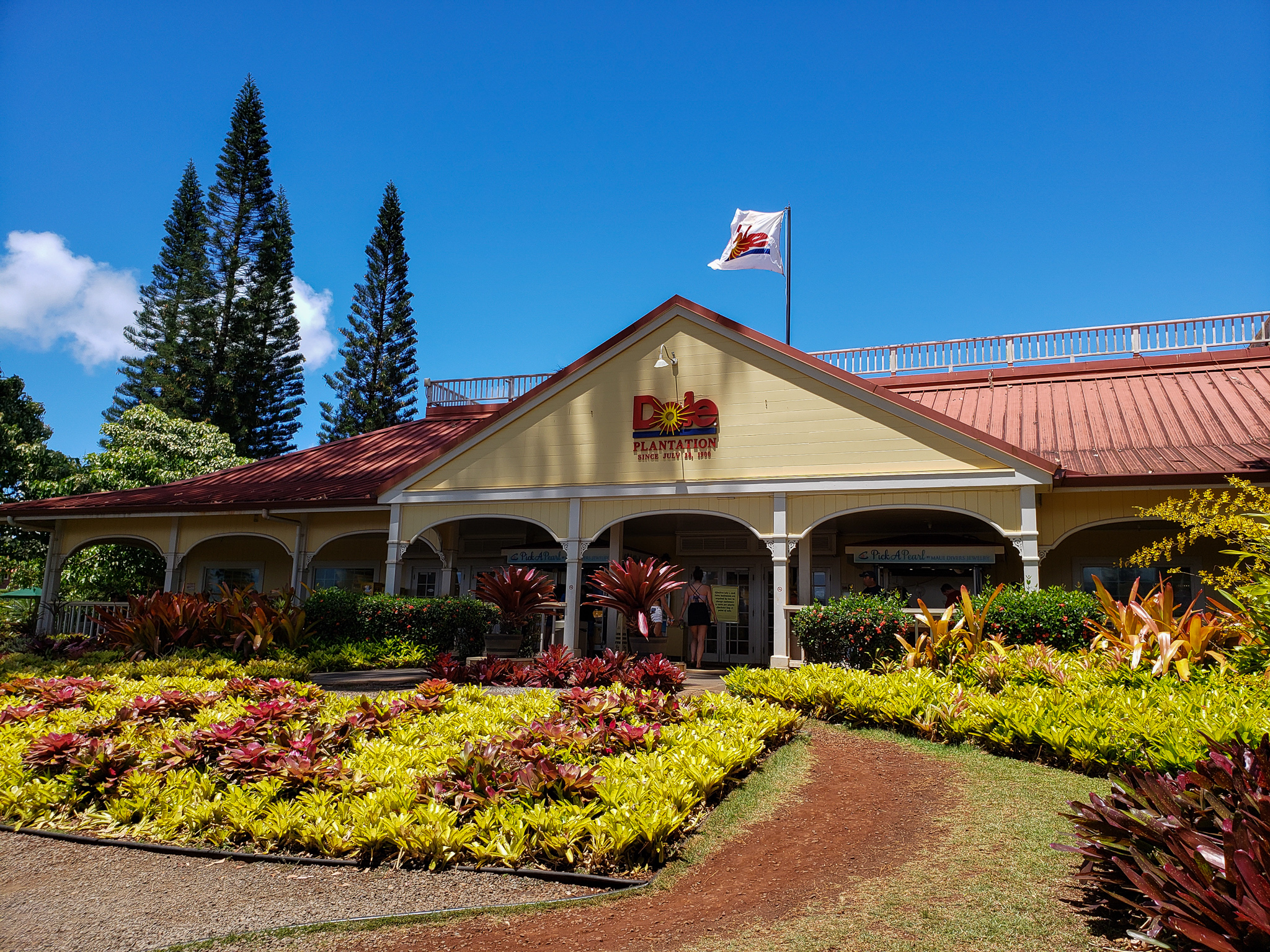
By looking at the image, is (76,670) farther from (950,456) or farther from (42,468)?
(42,468)

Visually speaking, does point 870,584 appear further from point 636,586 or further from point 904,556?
point 636,586

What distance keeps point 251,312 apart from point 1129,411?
3386 centimetres

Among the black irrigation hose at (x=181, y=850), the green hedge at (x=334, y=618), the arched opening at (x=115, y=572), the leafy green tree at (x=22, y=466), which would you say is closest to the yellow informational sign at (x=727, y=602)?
the green hedge at (x=334, y=618)

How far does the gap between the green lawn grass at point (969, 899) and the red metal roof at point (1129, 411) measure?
27.6 ft

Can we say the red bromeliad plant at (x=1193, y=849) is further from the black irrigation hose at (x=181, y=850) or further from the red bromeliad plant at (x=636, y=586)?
the red bromeliad plant at (x=636, y=586)

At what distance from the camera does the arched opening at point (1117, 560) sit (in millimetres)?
14396

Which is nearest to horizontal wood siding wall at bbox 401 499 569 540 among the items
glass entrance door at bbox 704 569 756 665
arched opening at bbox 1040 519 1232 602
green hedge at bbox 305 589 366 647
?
green hedge at bbox 305 589 366 647

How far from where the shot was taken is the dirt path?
4.07 meters

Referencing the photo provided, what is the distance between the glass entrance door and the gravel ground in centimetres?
1306

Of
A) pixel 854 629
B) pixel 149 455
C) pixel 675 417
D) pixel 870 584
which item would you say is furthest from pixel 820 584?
pixel 149 455

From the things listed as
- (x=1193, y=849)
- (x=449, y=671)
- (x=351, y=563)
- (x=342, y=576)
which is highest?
(x=351, y=563)

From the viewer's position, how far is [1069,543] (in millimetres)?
15109

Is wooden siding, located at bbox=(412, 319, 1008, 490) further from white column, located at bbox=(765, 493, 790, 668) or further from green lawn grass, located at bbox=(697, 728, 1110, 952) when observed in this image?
green lawn grass, located at bbox=(697, 728, 1110, 952)

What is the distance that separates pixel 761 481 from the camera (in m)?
14.0
